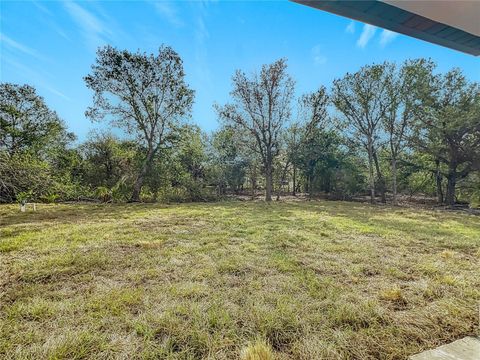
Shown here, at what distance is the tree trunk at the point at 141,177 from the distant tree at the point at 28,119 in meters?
4.13

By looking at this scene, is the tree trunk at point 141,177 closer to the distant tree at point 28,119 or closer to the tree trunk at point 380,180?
the distant tree at point 28,119

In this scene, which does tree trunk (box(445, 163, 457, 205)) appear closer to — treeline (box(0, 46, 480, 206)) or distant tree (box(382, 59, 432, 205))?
treeline (box(0, 46, 480, 206))

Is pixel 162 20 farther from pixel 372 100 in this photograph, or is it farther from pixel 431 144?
pixel 431 144

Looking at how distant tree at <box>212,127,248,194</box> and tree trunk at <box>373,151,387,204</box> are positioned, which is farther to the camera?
distant tree at <box>212,127,248,194</box>

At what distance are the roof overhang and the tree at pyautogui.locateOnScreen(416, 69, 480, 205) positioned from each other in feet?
37.4

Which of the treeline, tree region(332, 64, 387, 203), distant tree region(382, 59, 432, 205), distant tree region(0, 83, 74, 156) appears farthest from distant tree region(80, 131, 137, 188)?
distant tree region(382, 59, 432, 205)

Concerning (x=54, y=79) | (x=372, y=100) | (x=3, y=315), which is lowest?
(x=3, y=315)

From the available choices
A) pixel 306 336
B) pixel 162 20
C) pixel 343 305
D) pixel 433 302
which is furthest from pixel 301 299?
pixel 162 20

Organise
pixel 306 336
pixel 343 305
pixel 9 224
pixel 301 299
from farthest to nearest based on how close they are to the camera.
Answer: pixel 9 224, pixel 301 299, pixel 343 305, pixel 306 336

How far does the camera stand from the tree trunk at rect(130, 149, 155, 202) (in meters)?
10.6

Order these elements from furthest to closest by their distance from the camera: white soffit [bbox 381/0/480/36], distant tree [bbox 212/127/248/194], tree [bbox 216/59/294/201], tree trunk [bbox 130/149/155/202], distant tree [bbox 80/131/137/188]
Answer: distant tree [bbox 212/127/248/194] → tree [bbox 216/59/294/201] → distant tree [bbox 80/131/137/188] → tree trunk [bbox 130/149/155/202] → white soffit [bbox 381/0/480/36]

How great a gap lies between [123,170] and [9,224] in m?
7.27

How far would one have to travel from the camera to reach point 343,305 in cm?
174

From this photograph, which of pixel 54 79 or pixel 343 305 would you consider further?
pixel 54 79
